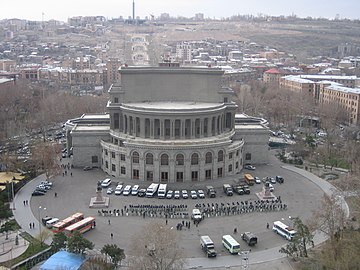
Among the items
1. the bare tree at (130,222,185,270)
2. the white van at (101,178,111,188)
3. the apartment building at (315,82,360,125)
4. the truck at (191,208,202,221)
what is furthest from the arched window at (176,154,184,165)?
the apartment building at (315,82,360,125)

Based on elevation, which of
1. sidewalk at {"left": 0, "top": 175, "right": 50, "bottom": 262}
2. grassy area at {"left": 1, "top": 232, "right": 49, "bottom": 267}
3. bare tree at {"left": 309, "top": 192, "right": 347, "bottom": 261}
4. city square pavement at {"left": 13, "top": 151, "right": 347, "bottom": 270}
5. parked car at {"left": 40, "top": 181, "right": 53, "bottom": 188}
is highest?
bare tree at {"left": 309, "top": 192, "right": 347, "bottom": 261}

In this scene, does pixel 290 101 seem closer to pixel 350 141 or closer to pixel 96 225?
pixel 350 141

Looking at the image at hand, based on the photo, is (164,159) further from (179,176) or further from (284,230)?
(284,230)

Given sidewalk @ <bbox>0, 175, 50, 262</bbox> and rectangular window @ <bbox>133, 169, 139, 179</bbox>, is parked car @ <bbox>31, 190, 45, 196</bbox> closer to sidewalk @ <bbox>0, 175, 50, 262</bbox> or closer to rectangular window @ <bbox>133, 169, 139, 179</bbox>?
sidewalk @ <bbox>0, 175, 50, 262</bbox>

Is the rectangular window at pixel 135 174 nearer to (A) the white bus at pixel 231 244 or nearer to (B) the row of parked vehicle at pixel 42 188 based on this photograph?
(B) the row of parked vehicle at pixel 42 188

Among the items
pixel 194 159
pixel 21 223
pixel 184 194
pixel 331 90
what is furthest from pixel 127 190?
pixel 331 90

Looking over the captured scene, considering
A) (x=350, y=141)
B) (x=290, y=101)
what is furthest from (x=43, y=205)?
(x=290, y=101)
